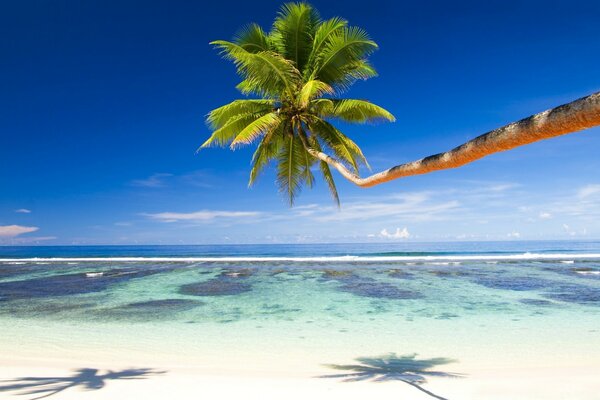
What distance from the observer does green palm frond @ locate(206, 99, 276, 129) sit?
10.0m

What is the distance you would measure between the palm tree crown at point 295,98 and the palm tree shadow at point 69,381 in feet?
16.5

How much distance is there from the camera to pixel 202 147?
9711 millimetres

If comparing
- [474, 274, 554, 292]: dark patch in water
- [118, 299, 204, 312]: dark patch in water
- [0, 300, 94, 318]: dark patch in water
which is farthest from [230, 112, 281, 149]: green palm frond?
[474, 274, 554, 292]: dark patch in water

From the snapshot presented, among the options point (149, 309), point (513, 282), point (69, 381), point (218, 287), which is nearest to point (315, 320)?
point (149, 309)

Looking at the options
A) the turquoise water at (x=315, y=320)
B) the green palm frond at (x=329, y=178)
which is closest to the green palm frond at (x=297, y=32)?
the green palm frond at (x=329, y=178)

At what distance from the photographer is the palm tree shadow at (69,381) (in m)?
4.98

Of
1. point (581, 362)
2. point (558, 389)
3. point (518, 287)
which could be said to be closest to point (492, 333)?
point (581, 362)

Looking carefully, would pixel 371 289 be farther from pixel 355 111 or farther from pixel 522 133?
pixel 522 133

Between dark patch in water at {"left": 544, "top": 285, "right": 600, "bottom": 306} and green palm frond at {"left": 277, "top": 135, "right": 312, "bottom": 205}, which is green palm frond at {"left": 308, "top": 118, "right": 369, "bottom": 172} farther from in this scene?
dark patch in water at {"left": 544, "top": 285, "right": 600, "bottom": 306}

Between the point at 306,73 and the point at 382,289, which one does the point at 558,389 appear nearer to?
the point at 306,73

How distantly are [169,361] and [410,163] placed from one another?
539cm

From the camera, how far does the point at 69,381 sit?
17.7 ft

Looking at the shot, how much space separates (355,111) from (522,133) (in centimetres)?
766

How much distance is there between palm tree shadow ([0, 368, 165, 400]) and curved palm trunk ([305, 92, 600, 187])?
201 inches
